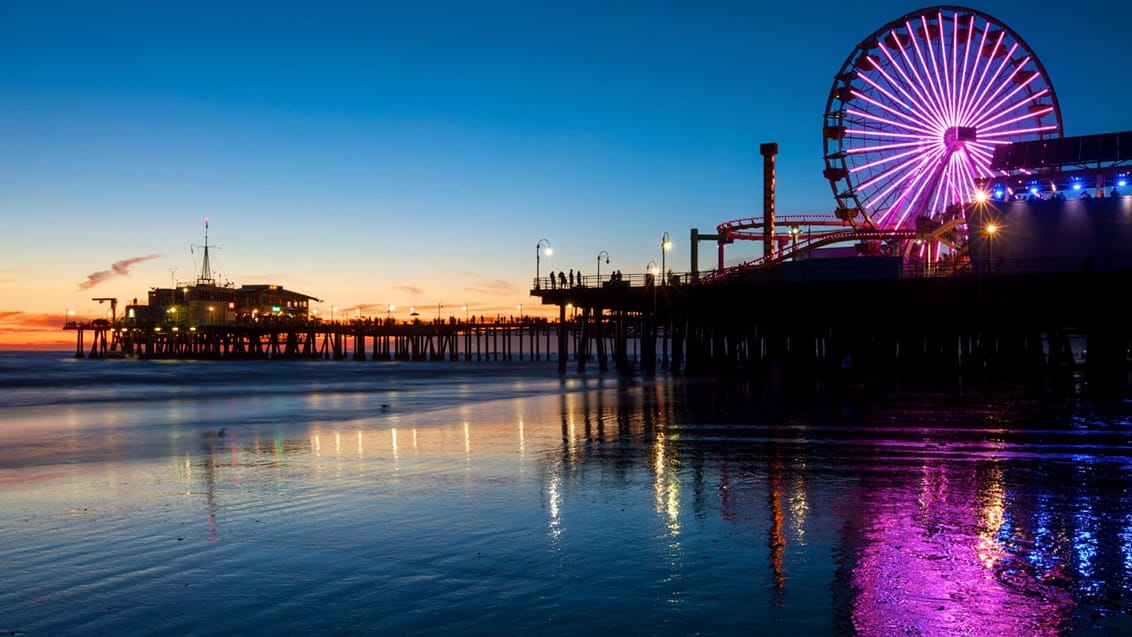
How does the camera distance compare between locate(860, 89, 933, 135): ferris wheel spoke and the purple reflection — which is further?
locate(860, 89, 933, 135): ferris wheel spoke

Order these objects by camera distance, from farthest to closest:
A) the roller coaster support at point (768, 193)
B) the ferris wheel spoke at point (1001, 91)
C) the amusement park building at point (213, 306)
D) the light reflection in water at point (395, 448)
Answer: the amusement park building at point (213, 306)
the roller coaster support at point (768, 193)
the ferris wheel spoke at point (1001, 91)
the light reflection in water at point (395, 448)

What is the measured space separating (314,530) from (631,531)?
147 inches

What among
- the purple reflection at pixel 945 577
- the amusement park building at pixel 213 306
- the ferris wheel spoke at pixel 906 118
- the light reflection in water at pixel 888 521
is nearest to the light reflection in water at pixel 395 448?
the light reflection in water at pixel 888 521

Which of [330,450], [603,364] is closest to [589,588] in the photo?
[330,450]

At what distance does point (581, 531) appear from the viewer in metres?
11.1

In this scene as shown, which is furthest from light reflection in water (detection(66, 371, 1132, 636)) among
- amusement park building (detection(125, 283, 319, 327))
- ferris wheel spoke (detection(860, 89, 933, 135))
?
amusement park building (detection(125, 283, 319, 327))

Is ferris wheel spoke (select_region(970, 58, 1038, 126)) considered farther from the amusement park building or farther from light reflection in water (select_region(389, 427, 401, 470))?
the amusement park building

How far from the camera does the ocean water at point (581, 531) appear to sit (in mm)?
7906

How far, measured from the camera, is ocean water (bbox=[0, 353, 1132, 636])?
25.9ft

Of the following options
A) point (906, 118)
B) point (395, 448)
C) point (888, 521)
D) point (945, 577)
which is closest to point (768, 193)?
point (906, 118)

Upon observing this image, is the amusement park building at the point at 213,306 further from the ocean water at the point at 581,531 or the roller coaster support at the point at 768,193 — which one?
the ocean water at the point at 581,531

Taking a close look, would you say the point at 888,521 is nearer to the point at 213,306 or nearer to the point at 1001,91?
the point at 1001,91

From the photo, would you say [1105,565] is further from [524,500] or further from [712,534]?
[524,500]

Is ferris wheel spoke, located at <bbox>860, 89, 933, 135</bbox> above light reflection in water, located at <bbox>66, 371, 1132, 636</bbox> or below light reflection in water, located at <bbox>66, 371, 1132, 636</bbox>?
above
